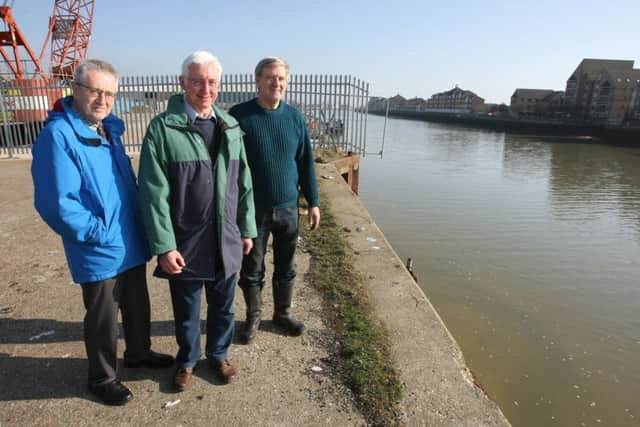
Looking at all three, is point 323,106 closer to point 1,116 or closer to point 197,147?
point 1,116

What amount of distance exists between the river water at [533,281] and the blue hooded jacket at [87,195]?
139 inches

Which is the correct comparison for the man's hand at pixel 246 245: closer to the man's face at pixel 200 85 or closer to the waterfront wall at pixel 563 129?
the man's face at pixel 200 85

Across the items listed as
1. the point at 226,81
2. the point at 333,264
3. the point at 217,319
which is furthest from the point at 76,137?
the point at 226,81

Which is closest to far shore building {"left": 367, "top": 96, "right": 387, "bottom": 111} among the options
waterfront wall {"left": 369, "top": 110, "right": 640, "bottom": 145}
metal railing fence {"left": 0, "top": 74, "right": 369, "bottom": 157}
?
metal railing fence {"left": 0, "top": 74, "right": 369, "bottom": 157}

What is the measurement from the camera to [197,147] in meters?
2.31

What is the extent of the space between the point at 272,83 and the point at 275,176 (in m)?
0.63

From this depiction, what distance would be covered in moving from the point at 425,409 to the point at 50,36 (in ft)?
148

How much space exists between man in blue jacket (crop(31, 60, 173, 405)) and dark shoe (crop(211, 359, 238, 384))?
526mm

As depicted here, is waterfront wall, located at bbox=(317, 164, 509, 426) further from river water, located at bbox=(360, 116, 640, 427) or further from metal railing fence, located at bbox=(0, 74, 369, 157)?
metal railing fence, located at bbox=(0, 74, 369, 157)

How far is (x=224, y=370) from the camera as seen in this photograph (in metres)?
2.67

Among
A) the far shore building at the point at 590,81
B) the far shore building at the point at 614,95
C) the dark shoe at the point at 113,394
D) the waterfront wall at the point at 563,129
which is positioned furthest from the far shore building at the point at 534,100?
the dark shoe at the point at 113,394

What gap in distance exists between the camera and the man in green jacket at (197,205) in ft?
7.36

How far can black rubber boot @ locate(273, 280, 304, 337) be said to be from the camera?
3258mm

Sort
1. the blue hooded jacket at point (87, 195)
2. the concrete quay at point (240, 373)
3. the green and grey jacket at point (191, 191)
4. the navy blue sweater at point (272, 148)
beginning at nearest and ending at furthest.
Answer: the blue hooded jacket at point (87, 195), the green and grey jacket at point (191, 191), the concrete quay at point (240, 373), the navy blue sweater at point (272, 148)
